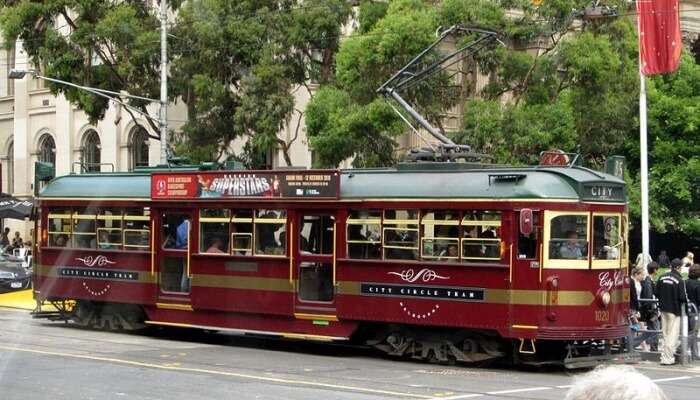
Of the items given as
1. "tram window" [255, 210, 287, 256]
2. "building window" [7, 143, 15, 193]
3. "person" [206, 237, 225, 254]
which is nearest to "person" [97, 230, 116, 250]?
"person" [206, 237, 225, 254]

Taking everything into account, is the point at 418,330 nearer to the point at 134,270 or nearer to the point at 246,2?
the point at 134,270

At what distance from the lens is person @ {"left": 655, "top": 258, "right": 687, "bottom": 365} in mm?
18312

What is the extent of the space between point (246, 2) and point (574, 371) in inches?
698

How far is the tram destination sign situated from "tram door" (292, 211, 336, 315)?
415mm

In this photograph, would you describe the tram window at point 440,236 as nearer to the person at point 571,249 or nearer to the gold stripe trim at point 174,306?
the person at point 571,249

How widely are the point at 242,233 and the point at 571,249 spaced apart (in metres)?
5.76

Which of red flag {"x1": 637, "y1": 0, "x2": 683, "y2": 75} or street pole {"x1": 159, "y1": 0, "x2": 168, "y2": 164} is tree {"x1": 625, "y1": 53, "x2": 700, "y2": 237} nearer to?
red flag {"x1": 637, "y1": 0, "x2": 683, "y2": 75}

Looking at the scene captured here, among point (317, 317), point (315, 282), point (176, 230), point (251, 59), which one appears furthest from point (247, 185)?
point (251, 59)

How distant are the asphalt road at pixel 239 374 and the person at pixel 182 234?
1.71 metres

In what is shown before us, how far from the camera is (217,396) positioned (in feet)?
43.6

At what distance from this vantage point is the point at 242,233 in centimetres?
1983

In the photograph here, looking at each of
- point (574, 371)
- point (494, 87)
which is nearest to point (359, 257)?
point (574, 371)

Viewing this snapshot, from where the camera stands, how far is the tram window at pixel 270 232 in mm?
19219

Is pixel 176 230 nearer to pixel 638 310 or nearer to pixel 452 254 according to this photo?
pixel 452 254
